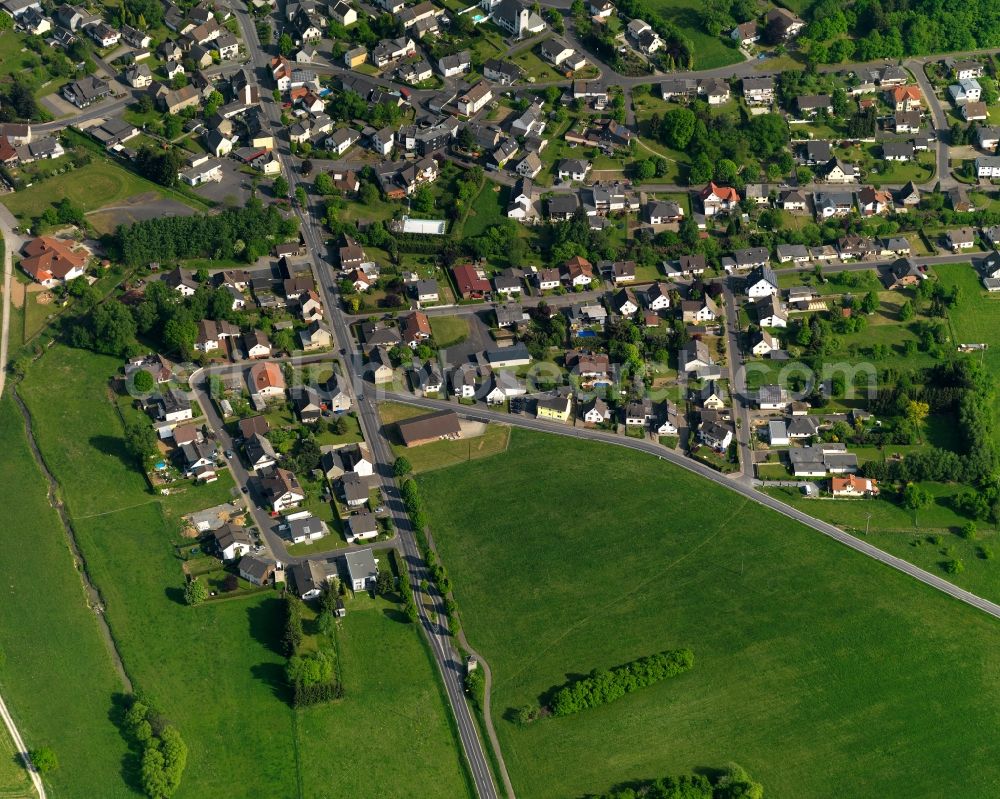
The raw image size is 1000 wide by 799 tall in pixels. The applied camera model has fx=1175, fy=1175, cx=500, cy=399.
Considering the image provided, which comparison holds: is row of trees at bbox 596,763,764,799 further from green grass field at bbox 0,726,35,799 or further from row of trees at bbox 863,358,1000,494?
green grass field at bbox 0,726,35,799

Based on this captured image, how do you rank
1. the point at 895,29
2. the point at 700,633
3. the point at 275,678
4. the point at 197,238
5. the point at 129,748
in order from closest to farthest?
the point at 129,748, the point at 275,678, the point at 700,633, the point at 197,238, the point at 895,29

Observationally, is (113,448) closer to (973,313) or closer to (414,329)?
(414,329)

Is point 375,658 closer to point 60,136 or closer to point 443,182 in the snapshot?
point 443,182

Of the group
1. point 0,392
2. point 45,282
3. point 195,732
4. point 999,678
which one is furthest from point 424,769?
point 45,282

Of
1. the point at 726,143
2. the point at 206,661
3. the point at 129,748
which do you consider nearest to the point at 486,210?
the point at 726,143

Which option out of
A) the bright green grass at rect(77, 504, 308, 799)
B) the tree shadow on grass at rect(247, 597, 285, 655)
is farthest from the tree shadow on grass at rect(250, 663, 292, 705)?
the tree shadow on grass at rect(247, 597, 285, 655)
